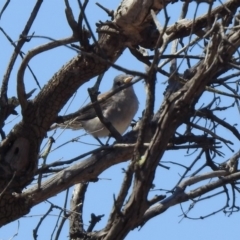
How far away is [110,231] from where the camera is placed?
10.4 ft

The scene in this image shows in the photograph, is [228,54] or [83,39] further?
[83,39]

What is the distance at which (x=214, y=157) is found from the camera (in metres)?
4.54

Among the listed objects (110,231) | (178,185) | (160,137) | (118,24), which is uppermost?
(118,24)

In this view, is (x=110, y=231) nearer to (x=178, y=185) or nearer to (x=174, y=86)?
(x=178, y=185)

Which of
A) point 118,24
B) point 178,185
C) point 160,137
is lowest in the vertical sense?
point 160,137

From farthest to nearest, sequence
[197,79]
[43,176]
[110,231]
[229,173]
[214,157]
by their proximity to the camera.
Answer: [214,157], [43,176], [229,173], [110,231], [197,79]

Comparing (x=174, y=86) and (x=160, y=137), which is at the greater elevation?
(x=174, y=86)

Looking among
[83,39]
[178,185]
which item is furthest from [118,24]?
[178,185]

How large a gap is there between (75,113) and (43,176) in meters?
0.43

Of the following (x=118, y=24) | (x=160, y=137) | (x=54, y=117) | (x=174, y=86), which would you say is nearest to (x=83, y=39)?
(x=118, y=24)

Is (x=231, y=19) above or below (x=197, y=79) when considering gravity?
above

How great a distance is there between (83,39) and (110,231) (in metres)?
1.15

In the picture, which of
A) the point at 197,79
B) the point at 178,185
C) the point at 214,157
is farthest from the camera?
the point at 214,157

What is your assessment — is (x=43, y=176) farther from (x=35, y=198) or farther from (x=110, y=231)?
(x=110, y=231)
